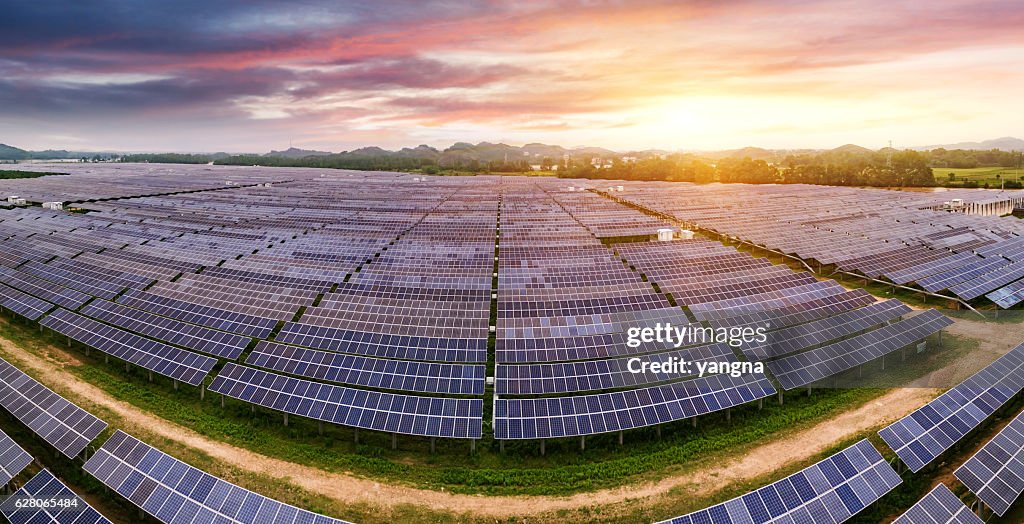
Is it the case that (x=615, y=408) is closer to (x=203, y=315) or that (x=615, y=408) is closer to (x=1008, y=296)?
(x=203, y=315)

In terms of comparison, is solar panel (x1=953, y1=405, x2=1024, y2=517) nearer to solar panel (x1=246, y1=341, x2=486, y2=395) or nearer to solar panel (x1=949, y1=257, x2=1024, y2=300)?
solar panel (x1=246, y1=341, x2=486, y2=395)

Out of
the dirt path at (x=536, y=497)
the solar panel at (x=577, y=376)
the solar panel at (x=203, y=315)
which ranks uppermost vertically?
the solar panel at (x=203, y=315)

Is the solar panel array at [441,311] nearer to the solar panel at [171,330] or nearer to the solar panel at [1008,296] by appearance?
the solar panel at [171,330]

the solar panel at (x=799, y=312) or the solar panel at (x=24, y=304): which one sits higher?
the solar panel at (x=799, y=312)

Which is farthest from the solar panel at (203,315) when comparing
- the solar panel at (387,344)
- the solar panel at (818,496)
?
the solar panel at (818,496)

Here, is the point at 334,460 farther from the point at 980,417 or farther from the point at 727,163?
the point at 727,163
